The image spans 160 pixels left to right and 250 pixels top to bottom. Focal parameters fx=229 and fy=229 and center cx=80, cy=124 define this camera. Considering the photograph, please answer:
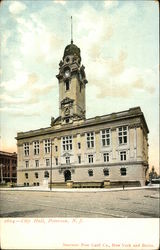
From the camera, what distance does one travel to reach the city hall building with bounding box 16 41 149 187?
843 inches

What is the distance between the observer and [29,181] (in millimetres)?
30266

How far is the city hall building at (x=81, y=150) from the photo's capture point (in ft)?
70.2

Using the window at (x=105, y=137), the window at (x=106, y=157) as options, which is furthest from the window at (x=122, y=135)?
the window at (x=106, y=157)

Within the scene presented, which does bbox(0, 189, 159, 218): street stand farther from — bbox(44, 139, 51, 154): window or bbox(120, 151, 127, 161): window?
bbox(44, 139, 51, 154): window

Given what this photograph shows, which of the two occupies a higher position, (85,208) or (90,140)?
(90,140)

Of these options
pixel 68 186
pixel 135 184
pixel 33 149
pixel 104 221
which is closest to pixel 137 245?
pixel 104 221

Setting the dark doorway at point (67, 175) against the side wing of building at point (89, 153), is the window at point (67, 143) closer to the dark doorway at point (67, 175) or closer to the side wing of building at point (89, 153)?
the side wing of building at point (89, 153)

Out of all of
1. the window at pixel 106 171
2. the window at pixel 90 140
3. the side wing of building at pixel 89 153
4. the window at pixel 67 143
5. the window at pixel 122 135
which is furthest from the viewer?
the window at pixel 67 143

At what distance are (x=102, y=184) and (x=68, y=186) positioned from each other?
3554mm

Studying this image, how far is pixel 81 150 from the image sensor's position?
26.2 metres

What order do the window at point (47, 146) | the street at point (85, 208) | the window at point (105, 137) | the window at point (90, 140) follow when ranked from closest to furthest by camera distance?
the street at point (85, 208), the window at point (105, 137), the window at point (90, 140), the window at point (47, 146)

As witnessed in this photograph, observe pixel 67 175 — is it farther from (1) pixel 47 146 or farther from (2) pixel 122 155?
(2) pixel 122 155

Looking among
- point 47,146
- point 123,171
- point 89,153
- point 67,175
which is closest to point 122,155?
point 123,171

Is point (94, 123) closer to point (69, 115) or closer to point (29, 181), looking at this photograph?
Result: point (69, 115)
